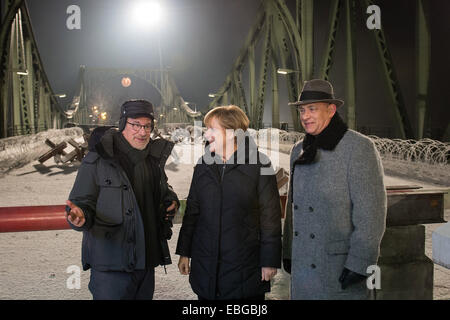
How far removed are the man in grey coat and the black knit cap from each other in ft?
3.22

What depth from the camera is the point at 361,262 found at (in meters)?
2.14

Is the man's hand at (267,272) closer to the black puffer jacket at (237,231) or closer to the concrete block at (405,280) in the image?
the black puffer jacket at (237,231)

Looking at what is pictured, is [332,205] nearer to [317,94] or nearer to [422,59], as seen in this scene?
[317,94]

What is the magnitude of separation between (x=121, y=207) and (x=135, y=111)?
0.62 m

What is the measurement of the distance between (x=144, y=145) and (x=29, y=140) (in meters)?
15.8

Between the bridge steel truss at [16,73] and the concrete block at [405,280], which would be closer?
the concrete block at [405,280]

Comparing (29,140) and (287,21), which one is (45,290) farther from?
(287,21)

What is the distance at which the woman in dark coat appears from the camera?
2.43 m

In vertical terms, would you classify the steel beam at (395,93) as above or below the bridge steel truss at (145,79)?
below

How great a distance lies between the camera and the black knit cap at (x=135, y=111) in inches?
101

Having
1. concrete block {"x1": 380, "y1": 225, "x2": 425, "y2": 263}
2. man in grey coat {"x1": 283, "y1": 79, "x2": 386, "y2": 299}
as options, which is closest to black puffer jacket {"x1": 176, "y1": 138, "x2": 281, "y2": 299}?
man in grey coat {"x1": 283, "y1": 79, "x2": 386, "y2": 299}

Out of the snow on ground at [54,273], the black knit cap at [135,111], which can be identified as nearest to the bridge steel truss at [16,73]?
the snow on ground at [54,273]

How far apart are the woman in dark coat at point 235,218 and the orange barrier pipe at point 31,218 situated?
3.41ft

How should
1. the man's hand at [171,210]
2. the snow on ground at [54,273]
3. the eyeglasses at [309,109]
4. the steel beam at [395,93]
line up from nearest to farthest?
the eyeglasses at [309,109] → the man's hand at [171,210] → the snow on ground at [54,273] → the steel beam at [395,93]
